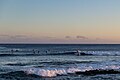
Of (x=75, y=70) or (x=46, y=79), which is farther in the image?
(x=75, y=70)

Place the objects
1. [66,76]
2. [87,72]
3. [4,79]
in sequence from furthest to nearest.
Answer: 1. [87,72]
2. [66,76]
3. [4,79]

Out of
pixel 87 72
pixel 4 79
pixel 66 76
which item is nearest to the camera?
pixel 4 79

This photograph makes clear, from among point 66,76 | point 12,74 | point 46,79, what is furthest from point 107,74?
point 12,74

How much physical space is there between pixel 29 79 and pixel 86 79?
5362 millimetres

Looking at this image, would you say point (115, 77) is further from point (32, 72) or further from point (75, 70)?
point (32, 72)

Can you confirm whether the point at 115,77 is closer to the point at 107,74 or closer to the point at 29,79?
the point at 107,74

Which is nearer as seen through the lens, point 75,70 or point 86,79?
point 86,79

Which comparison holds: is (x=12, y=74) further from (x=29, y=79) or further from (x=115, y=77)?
(x=115, y=77)

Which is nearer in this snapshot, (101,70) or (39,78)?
(39,78)

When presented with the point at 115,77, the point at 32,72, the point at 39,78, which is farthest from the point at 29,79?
the point at 115,77

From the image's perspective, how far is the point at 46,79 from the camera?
102ft

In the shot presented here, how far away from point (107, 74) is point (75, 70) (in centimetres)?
374

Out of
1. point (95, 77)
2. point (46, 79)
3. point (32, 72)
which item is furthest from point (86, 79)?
point (32, 72)

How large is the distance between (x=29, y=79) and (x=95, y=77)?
6541 mm
